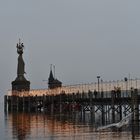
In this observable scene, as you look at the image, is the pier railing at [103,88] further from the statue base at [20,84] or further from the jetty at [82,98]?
the statue base at [20,84]

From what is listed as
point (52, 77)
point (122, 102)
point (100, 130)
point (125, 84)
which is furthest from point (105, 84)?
point (52, 77)

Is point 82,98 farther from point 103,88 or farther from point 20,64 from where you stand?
point 20,64

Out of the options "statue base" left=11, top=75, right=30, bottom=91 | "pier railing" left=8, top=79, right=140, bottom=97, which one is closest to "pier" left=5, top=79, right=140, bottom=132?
"pier railing" left=8, top=79, right=140, bottom=97

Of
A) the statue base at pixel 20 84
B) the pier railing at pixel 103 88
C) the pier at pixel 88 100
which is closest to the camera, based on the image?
the pier at pixel 88 100

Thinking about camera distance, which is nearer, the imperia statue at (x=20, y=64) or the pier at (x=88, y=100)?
the pier at (x=88, y=100)

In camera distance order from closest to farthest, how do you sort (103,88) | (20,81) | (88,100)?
(88,100) < (103,88) < (20,81)

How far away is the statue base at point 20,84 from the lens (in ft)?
531

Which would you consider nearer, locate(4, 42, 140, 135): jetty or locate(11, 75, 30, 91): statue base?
locate(4, 42, 140, 135): jetty

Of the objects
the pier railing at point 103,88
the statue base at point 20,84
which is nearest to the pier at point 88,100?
the pier railing at point 103,88

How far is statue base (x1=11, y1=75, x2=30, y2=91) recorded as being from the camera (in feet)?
531

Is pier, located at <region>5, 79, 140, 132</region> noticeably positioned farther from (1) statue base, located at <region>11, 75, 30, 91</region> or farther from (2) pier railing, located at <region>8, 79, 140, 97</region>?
(1) statue base, located at <region>11, 75, 30, 91</region>

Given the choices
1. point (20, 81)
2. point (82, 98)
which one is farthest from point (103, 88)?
point (20, 81)

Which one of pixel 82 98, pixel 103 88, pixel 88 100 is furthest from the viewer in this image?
pixel 103 88

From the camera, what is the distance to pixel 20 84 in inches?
6412
